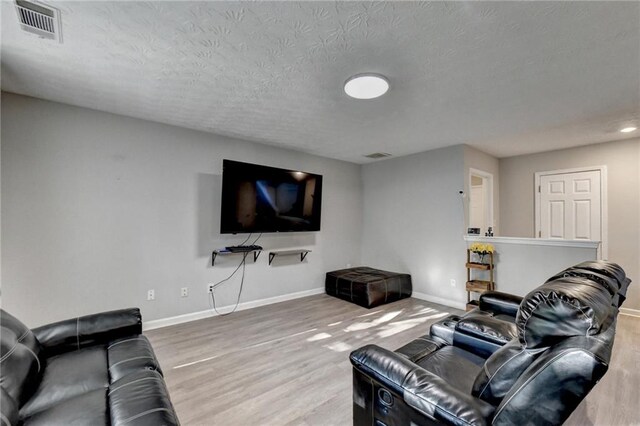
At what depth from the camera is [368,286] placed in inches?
158

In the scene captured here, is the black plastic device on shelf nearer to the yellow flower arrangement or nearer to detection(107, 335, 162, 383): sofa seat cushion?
detection(107, 335, 162, 383): sofa seat cushion

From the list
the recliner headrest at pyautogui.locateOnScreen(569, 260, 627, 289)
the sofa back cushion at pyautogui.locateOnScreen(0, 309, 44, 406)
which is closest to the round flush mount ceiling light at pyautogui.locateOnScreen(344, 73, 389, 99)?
the recliner headrest at pyautogui.locateOnScreen(569, 260, 627, 289)

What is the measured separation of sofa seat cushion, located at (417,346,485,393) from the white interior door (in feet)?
12.4

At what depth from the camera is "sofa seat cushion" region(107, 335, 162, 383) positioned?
1.50m

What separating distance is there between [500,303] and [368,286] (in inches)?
72.4

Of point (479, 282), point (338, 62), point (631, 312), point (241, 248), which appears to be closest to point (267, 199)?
point (241, 248)

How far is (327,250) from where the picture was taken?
5023 mm

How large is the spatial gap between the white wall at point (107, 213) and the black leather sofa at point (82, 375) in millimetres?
1311

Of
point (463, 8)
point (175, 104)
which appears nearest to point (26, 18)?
point (175, 104)

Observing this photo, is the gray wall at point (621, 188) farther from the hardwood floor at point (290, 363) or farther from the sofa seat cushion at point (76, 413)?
the sofa seat cushion at point (76, 413)

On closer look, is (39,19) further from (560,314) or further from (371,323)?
(371,323)

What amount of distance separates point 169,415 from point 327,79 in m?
2.33

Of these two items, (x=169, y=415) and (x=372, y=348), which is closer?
(x=169, y=415)

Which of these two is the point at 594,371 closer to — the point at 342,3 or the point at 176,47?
the point at 342,3
